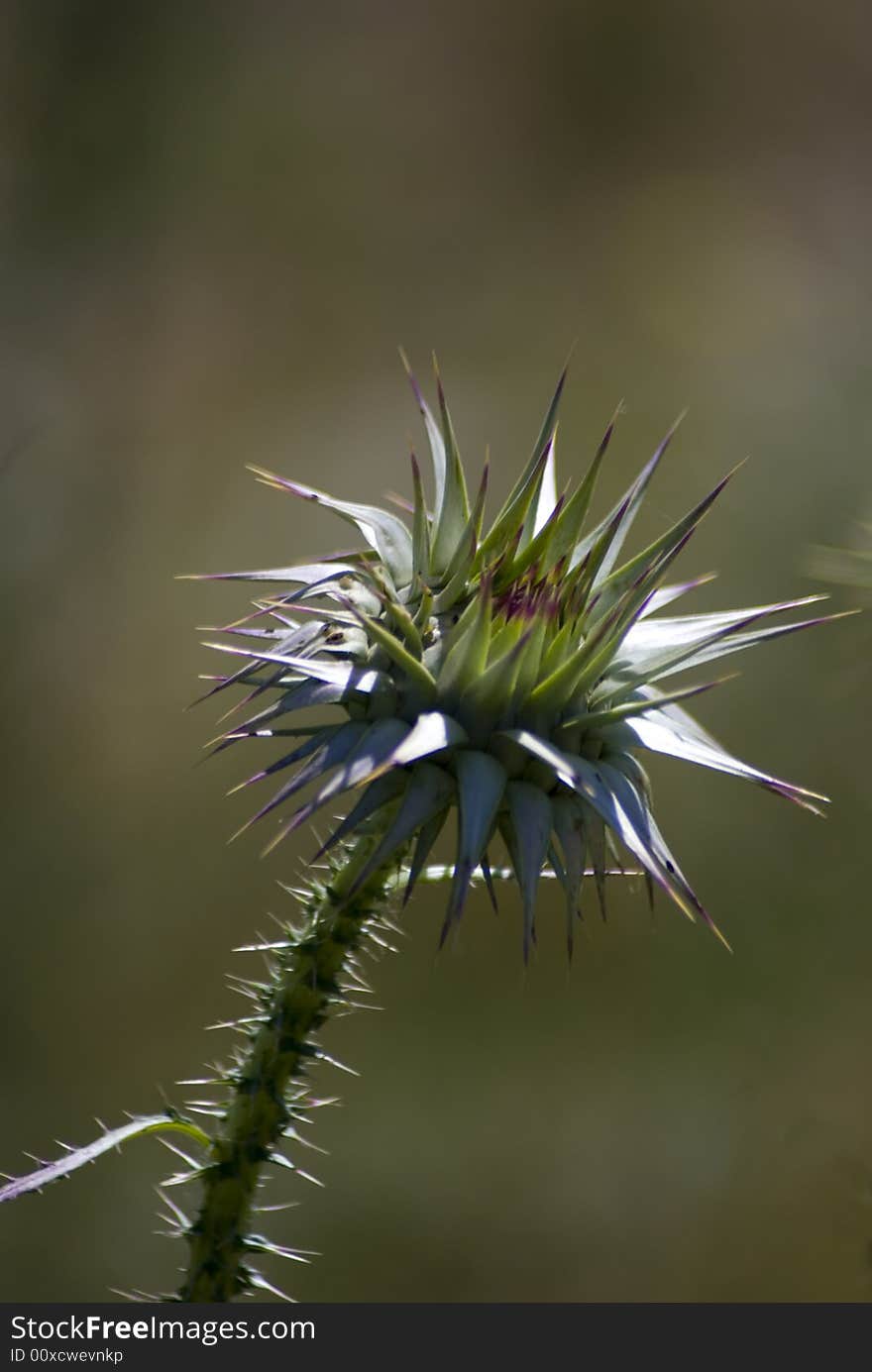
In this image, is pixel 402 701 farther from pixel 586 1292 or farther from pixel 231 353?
pixel 231 353

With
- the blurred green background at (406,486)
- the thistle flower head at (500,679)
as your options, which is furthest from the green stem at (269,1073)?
the blurred green background at (406,486)

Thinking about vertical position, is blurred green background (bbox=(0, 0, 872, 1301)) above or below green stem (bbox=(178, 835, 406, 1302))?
above

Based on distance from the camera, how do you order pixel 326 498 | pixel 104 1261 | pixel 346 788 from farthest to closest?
pixel 104 1261 → pixel 326 498 → pixel 346 788

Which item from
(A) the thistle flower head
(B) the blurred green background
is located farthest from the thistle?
(B) the blurred green background

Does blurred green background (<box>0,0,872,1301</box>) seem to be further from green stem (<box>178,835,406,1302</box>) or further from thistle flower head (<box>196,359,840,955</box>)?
thistle flower head (<box>196,359,840,955</box>)

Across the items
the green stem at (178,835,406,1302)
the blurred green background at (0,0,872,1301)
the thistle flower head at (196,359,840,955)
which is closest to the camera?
the thistle flower head at (196,359,840,955)

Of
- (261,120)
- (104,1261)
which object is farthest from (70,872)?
(261,120)
